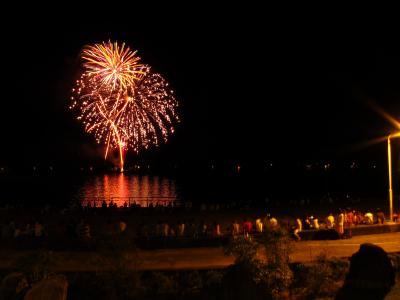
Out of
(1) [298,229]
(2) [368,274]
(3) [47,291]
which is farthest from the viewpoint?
(1) [298,229]

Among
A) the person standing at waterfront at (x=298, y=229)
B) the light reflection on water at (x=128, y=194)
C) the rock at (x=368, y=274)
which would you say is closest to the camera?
the rock at (x=368, y=274)

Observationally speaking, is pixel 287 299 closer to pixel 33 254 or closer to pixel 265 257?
pixel 265 257

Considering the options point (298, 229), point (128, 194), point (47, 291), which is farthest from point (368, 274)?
point (128, 194)

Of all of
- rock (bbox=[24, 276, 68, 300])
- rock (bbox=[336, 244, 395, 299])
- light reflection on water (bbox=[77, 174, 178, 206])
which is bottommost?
rock (bbox=[24, 276, 68, 300])

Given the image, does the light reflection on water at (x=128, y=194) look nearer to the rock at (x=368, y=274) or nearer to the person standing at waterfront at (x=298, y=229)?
the person standing at waterfront at (x=298, y=229)

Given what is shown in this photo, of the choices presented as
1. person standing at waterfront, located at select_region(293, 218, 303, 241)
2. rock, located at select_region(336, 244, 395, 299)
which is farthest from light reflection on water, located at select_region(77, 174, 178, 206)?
rock, located at select_region(336, 244, 395, 299)

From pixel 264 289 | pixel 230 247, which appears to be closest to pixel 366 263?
pixel 264 289

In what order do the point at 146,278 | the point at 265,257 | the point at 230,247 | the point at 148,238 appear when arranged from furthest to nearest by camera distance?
the point at 148,238 → the point at 146,278 → the point at 265,257 → the point at 230,247

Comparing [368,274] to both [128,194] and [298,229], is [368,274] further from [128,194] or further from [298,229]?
[128,194]

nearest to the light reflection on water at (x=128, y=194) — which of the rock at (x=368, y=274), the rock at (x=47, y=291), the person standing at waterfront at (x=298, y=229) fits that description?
the person standing at waterfront at (x=298, y=229)

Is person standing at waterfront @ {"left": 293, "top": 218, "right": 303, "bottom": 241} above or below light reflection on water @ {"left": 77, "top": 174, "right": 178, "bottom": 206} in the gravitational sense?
below

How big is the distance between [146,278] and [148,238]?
150 inches

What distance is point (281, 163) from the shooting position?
460ft

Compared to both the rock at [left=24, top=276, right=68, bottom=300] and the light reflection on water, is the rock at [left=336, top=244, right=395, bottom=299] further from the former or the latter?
the light reflection on water
